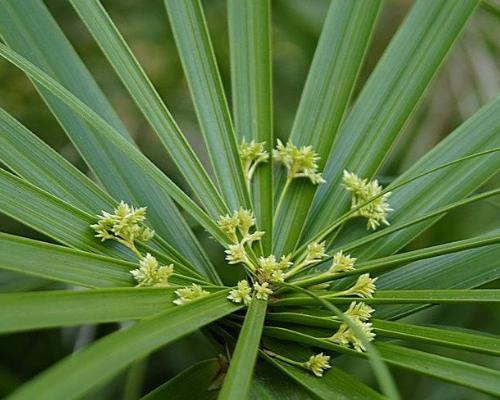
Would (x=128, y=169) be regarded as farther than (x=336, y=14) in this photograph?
No

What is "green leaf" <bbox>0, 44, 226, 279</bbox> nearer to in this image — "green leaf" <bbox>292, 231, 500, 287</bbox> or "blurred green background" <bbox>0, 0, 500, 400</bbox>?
"green leaf" <bbox>292, 231, 500, 287</bbox>

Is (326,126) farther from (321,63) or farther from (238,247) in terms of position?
(238,247)

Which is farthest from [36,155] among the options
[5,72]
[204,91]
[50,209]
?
[5,72]

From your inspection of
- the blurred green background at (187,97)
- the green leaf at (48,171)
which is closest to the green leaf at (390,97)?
the green leaf at (48,171)

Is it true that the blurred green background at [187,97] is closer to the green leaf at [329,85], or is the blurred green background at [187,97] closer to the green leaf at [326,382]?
the green leaf at [329,85]

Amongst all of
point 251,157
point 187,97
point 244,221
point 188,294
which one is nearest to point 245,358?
point 188,294

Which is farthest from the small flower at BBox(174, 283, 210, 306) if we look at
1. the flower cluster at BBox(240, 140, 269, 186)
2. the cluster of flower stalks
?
the flower cluster at BBox(240, 140, 269, 186)
